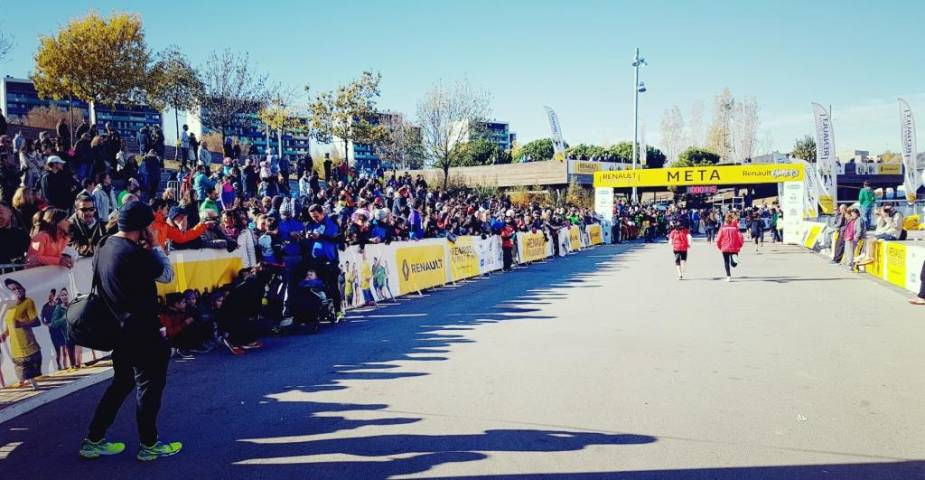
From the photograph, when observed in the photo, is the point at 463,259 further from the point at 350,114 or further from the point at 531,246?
the point at 350,114

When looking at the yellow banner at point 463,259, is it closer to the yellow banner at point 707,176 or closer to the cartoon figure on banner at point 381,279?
the cartoon figure on banner at point 381,279

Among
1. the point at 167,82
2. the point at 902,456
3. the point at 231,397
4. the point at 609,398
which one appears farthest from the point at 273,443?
the point at 167,82

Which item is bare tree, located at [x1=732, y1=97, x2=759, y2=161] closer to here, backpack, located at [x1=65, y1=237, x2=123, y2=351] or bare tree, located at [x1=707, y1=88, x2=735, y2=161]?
bare tree, located at [x1=707, y1=88, x2=735, y2=161]

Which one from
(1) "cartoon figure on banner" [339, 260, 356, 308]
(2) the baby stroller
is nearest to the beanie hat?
(2) the baby stroller

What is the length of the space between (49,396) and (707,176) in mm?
37808

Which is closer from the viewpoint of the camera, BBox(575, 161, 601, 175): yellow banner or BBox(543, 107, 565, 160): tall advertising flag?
BBox(543, 107, 565, 160): tall advertising flag

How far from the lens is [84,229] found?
8.02 m

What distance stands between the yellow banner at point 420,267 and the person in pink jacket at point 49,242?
319 inches

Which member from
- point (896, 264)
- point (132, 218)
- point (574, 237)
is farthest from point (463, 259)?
point (574, 237)

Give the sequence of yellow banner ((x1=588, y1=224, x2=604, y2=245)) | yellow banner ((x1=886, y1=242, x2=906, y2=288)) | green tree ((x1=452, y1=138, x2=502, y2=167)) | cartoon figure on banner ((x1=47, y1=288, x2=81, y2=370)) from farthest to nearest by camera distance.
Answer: green tree ((x1=452, y1=138, x2=502, y2=167)) → yellow banner ((x1=588, y1=224, x2=604, y2=245)) → yellow banner ((x1=886, y1=242, x2=906, y2=288)) → cartoon figure on banner ((x1=47, y1=288, x2=81, y2=370))

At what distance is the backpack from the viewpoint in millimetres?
4535

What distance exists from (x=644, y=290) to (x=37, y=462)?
12.8m

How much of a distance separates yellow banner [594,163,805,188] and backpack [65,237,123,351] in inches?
1454

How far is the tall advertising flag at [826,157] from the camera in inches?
1321
